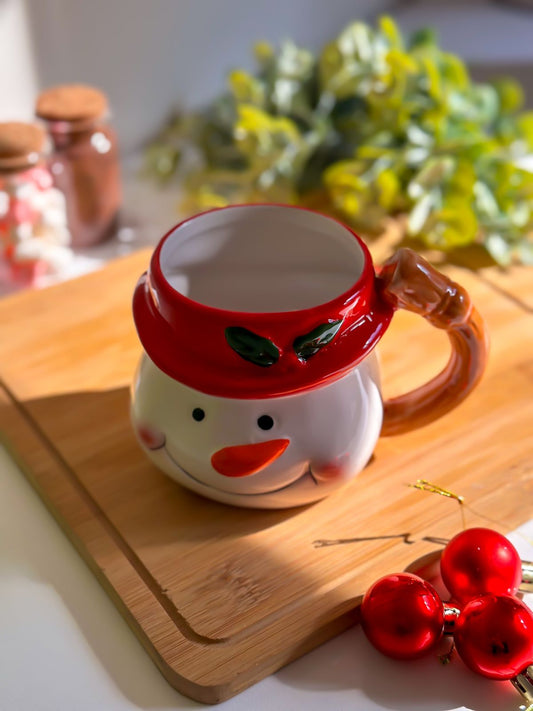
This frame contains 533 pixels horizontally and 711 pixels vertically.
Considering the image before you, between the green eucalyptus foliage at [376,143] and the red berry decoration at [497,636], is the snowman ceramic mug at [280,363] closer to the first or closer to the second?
the red berry decoration at [497,636]

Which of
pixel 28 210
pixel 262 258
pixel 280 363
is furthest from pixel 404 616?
pixel 28 210

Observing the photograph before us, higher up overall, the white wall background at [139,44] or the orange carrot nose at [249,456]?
the white wall background at [139,44]

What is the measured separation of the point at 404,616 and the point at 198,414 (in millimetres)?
165

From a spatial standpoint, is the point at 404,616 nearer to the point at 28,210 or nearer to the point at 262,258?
the point at 262,258

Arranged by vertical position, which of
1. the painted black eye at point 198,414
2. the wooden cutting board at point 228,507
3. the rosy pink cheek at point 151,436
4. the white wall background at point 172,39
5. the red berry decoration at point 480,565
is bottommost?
the wooden cutting board at point 228,507

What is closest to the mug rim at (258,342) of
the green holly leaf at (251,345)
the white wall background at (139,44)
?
the green holly leaf at (251,345)

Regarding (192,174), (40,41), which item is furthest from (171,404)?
(40,41)

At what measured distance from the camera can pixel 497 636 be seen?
1.59 ft

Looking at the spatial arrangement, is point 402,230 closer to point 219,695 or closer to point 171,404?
point 171,404

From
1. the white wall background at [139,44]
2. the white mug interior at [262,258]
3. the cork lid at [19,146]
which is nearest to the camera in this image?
Result: the white mug interior at [262,258]

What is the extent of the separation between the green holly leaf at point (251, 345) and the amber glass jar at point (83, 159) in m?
0.43

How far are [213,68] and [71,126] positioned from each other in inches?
13.9

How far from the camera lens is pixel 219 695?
1.63 ft

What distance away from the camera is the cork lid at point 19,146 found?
2.62ft
